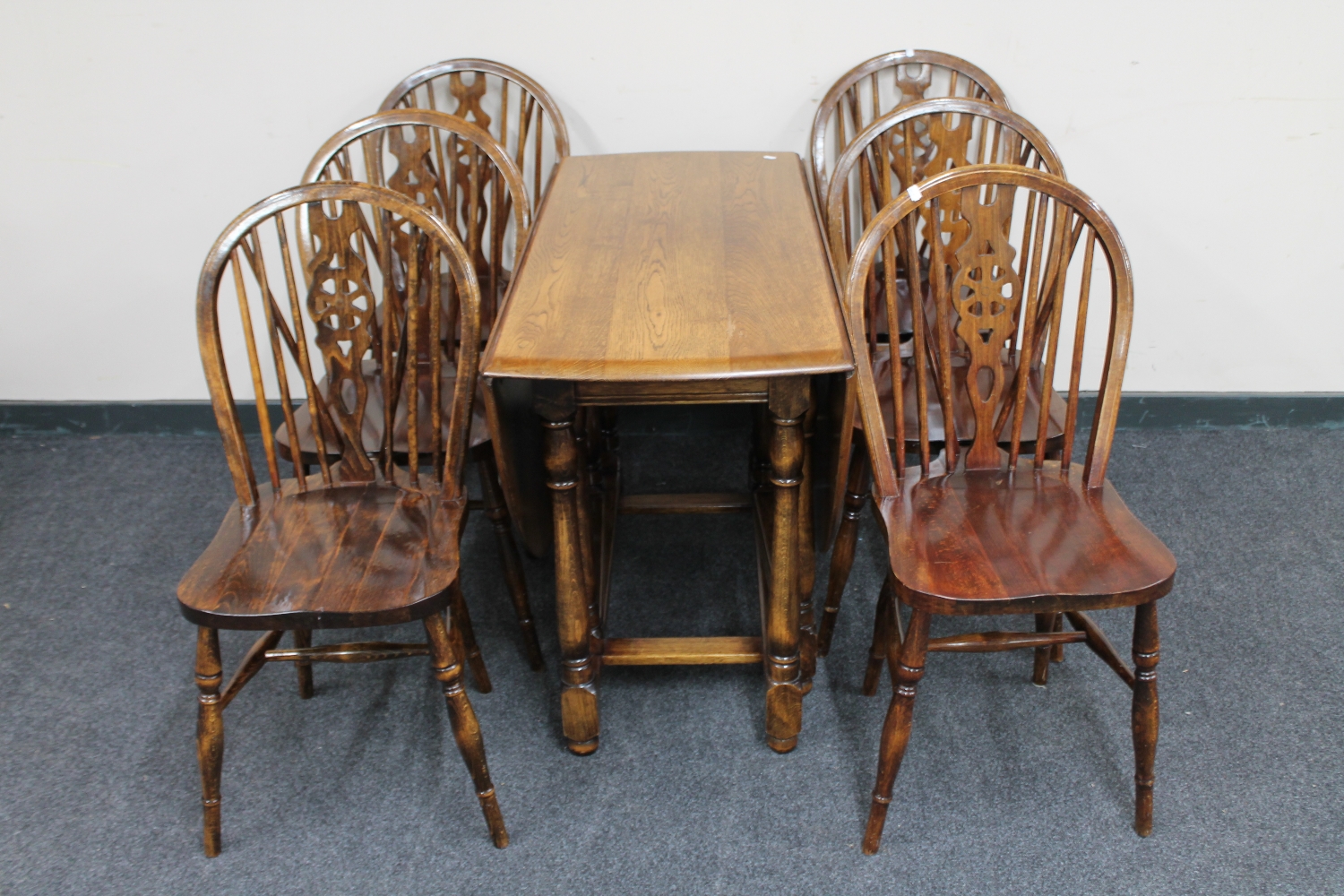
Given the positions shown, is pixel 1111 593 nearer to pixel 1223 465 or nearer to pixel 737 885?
pixel 737 885

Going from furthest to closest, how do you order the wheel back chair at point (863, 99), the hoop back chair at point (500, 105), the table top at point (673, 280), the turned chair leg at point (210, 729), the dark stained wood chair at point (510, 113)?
1. the hoop back chair at point (500, 105)
2. the wheel back chair at point (863, 99)
3. the dark stained wood chair at point (510, 113)
4. the turned chair leg at point (210, 729)
5. the table top at point (673, 280)

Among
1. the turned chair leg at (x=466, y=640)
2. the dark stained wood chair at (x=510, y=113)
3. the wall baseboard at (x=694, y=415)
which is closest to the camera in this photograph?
the turned chair leg at (x=466, y=640)

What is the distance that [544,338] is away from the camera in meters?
1.41

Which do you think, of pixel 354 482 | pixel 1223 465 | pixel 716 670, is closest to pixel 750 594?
pixel 716 670

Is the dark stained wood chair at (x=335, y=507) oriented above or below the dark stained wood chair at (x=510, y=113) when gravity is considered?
below

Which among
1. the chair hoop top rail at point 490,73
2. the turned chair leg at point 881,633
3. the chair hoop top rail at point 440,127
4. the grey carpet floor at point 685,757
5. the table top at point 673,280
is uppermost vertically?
the chair hoop top rail at point 490,73

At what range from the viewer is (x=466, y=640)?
1.78 metres

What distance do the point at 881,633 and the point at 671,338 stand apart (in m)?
0.69

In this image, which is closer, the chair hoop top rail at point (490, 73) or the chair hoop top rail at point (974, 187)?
the chair hoop top rail at point (974, 187)

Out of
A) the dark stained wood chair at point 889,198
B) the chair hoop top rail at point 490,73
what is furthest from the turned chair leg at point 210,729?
the chair hoop top rail at point 490,73

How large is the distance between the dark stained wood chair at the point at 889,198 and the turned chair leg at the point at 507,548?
57 centimetres

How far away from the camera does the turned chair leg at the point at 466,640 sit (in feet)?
5.36

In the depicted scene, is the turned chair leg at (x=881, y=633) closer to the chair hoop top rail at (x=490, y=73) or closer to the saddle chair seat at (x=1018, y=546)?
the saddle chair seat at (x=1018, y=546)

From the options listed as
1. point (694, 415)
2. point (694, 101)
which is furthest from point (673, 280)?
point (694, 415)
